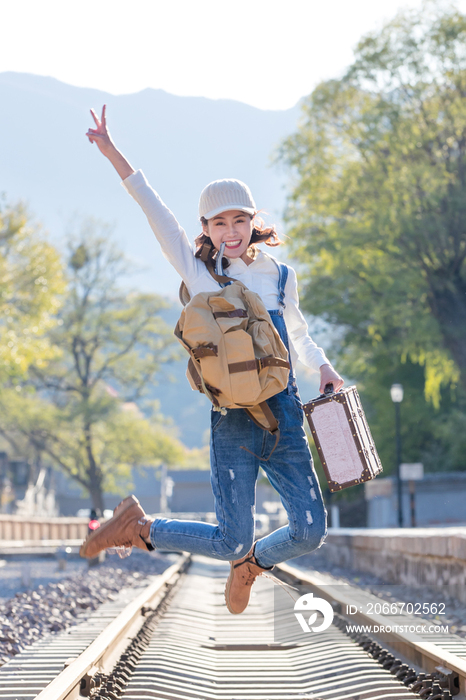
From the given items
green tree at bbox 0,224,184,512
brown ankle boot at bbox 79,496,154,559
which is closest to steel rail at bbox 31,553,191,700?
brown ankle boot at bbox 79,496,154,559

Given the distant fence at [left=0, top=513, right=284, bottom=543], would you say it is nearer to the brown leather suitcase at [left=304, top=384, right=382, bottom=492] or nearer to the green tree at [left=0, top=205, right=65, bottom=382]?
the green tree at [left=0, top=205, right=65, bottom=382]

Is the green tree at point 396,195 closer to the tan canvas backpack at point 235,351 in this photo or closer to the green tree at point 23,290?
the green tree at point 23,290

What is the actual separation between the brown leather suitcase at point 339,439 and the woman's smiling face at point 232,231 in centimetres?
77

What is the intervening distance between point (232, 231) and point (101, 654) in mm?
2287

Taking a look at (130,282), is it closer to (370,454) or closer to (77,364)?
(77,364)

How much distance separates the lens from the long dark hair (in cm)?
378

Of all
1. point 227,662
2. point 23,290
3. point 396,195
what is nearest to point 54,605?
point 227,662

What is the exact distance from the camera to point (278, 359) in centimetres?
338

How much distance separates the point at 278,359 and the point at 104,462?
4100cm

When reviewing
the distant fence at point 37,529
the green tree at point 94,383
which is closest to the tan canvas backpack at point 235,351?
the distant fence at point 37,529

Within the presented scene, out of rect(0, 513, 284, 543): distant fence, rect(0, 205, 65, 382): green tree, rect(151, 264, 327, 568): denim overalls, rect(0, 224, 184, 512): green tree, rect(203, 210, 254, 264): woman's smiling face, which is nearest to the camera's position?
rect(151, 264, 327, 568): denim overalls

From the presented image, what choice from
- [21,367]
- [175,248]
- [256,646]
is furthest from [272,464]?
[21,367]

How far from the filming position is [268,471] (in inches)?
147

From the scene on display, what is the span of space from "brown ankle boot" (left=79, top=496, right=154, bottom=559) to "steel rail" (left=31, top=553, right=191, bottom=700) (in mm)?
523
